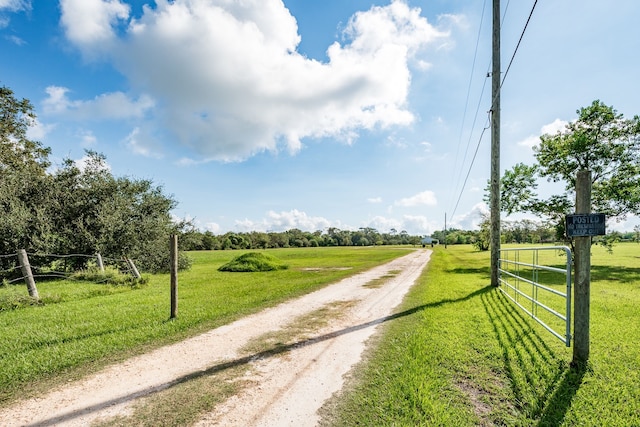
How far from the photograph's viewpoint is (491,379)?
3.97 meters

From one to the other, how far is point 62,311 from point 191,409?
6992 millimetres

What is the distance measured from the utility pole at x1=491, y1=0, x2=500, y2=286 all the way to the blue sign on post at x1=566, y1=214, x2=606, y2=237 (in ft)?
25.7

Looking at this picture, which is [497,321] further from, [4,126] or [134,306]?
[4,126]

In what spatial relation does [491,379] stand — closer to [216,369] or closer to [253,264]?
[216,369]

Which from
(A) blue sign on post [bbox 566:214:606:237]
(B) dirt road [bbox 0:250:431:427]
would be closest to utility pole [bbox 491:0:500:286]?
(B) dirt road [bbox 0:250:431:427]

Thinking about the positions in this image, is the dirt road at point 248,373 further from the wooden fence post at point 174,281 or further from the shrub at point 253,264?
the shrub at point 253,264

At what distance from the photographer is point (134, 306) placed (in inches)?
331

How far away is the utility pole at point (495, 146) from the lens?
1133 cm

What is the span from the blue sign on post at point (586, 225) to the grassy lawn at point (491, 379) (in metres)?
1.89

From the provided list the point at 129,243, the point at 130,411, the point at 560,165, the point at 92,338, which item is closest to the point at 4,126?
the point at 129,243

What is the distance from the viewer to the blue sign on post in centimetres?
399

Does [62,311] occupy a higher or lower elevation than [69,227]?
lower

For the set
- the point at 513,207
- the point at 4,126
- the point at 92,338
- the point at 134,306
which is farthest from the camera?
the point at 513,207

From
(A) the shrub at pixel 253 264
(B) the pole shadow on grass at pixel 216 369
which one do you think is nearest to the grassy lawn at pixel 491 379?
(B) the pole shadow on grass at pixel 216 369
